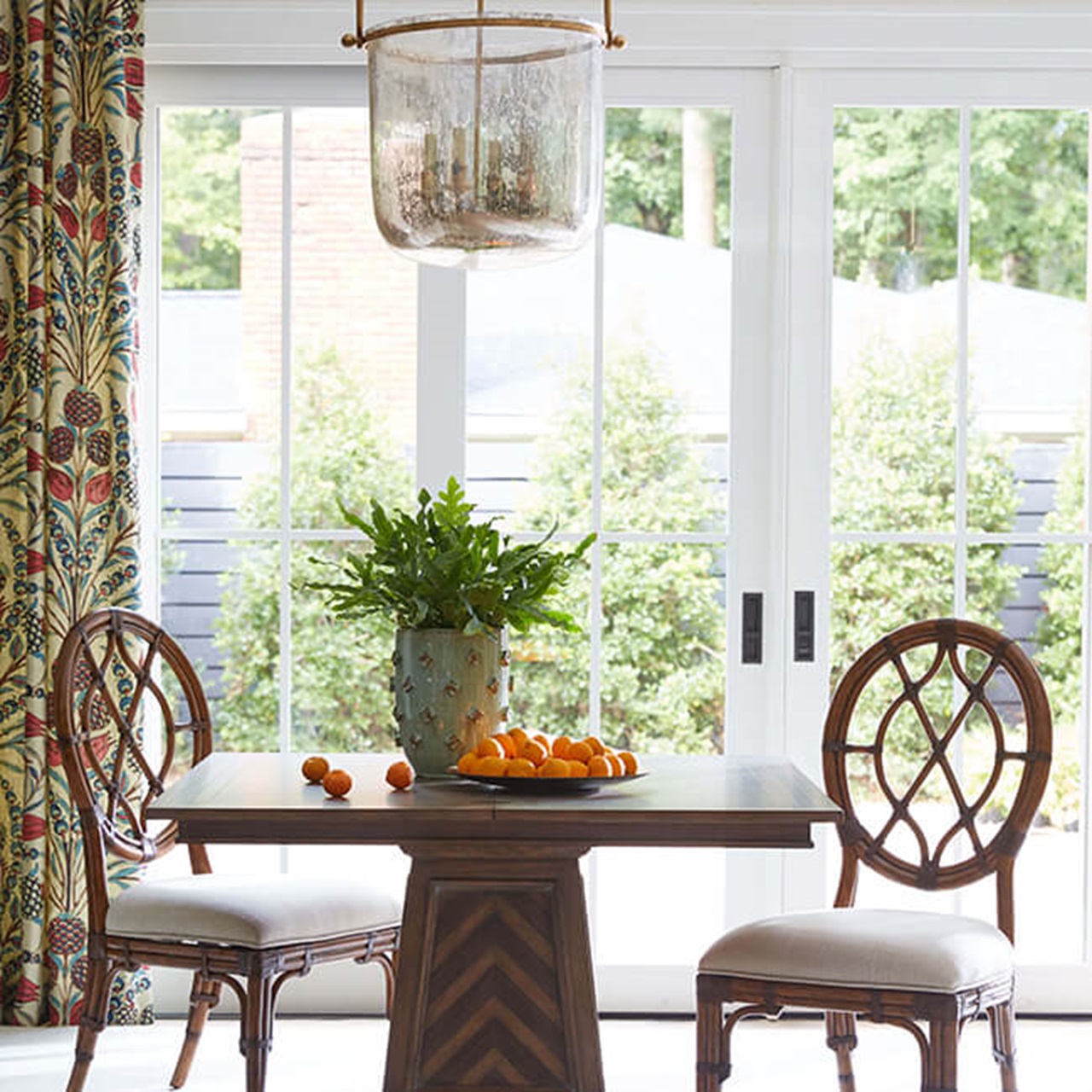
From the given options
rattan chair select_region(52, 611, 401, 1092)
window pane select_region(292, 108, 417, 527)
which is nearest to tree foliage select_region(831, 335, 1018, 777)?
window pane select_region(292, 108, 417, 527)

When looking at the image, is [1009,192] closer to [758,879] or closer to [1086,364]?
[1086,364]

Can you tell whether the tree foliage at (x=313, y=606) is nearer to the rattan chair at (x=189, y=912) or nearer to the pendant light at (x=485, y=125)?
the rattan chair at (x=189, y=912)

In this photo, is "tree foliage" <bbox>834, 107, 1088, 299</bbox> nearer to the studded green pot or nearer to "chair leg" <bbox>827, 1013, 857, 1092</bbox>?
the studded green pot

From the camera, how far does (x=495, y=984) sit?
8.88ft

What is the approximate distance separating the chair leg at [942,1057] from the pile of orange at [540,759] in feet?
2.01

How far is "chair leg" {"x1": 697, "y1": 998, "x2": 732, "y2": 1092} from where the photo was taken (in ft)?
9.00

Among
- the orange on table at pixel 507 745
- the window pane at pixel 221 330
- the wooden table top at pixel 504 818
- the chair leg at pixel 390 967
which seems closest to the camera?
the wooden table top at pixel 504 818

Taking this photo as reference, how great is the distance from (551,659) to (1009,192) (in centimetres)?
152

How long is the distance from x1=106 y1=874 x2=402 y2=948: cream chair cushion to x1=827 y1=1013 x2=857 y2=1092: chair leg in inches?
31.4

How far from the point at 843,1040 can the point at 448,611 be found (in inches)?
41.3

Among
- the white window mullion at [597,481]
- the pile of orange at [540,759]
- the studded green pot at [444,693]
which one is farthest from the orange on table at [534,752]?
the white window mullion at [597,481]

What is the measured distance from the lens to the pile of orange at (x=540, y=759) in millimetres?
2680

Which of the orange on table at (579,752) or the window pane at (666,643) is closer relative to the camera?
the orange on table at (579,752)

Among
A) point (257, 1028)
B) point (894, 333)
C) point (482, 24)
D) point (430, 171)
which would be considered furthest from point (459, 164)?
point (894, 333)
